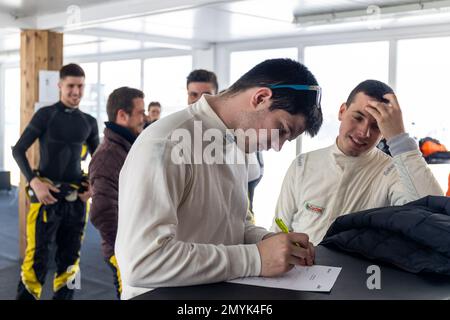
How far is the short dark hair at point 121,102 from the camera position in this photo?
2.84m

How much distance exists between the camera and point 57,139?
375cm

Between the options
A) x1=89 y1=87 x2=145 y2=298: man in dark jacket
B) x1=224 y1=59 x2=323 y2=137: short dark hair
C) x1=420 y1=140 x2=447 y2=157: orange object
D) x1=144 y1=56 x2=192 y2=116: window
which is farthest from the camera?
x1=144 y1=56 x2=192 y2=116: window

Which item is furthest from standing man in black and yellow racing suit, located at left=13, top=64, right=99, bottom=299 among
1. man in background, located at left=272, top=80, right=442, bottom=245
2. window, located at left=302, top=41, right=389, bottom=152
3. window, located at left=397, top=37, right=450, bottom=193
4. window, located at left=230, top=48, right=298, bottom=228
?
window, located at left=397, top=37, right=450, bottom=193

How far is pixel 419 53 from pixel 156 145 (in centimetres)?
493

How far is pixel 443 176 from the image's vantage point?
14.7 ft

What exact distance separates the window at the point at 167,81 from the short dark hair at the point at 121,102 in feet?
15.4

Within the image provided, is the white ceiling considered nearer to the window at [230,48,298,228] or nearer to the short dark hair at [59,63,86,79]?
the window at [230,48,298,228]

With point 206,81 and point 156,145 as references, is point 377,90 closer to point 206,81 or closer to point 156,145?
point 156,145

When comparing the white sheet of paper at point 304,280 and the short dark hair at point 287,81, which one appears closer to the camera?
the white sheet of paper at point 304,280

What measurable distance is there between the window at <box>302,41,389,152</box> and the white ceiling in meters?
0.48

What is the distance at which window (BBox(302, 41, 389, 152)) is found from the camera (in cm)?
566

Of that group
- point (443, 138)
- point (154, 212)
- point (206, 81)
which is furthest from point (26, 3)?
point (443, 138)

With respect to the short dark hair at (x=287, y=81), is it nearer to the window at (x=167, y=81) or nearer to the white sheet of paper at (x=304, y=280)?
the white sheet of paper at (x=304, y=280)

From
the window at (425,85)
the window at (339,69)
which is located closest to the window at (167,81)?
the window at (339,69)
